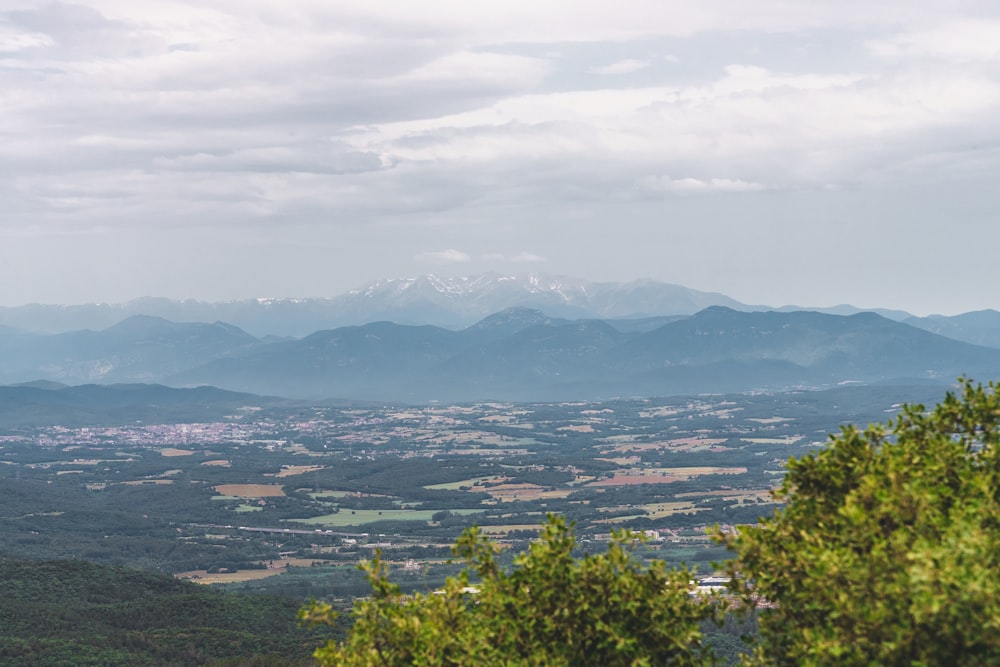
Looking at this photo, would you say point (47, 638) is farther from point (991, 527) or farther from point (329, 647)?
point (991, 527)

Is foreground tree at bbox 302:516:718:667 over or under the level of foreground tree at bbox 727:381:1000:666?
under

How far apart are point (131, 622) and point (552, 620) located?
84.2m

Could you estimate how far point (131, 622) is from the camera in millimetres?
101875

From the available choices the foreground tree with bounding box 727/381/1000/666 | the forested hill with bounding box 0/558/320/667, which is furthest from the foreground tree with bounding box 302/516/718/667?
the forested hill with bounding box 0/558/320/667

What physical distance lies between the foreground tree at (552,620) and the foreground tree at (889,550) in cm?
171

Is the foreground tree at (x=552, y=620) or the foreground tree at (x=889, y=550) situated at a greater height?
the foreground tree at (x=889, y=550)

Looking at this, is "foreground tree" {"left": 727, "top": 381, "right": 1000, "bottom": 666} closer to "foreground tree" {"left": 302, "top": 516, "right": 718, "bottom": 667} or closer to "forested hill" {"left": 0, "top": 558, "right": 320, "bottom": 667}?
"foreground tree" {"left": 302, "top": 516, "right": 718, "bottom": 667}

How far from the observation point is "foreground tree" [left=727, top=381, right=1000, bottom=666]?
20062 millimetres

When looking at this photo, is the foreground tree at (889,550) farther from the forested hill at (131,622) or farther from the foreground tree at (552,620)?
the forested hill at (131,622)

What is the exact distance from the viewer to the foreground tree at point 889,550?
20062mm

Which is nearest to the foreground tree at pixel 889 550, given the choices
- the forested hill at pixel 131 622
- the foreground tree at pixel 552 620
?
the foreground tree at pixel 552 620

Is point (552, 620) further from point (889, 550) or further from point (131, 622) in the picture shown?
point (131, 622)

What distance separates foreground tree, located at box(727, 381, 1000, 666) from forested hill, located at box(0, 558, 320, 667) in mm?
58635

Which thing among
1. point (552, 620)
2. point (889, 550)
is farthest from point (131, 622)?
point (889, 550)
